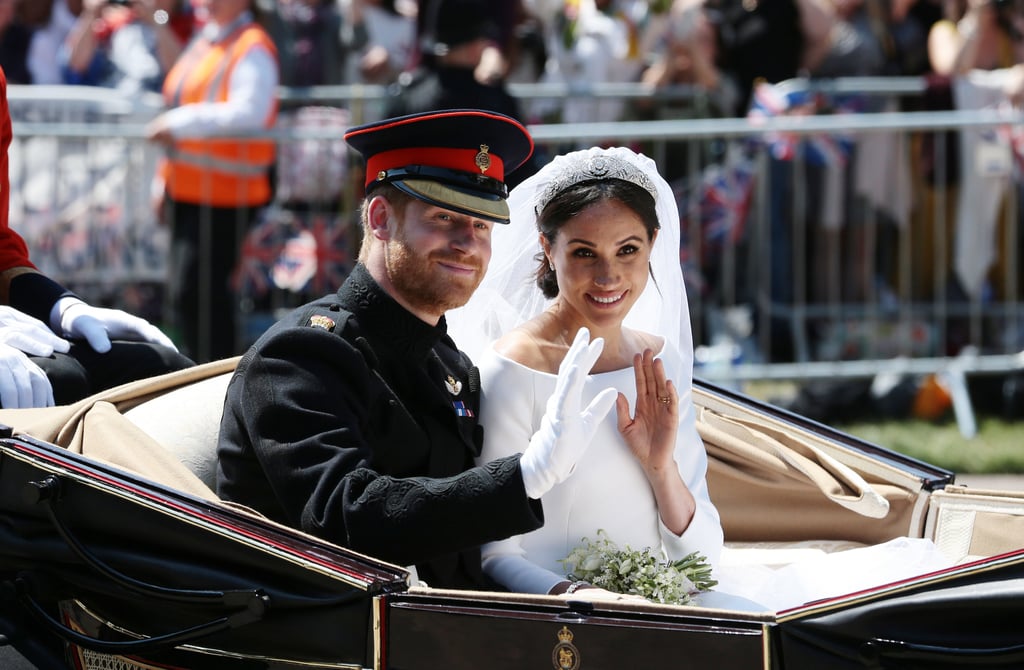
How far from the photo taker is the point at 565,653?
2467 mm

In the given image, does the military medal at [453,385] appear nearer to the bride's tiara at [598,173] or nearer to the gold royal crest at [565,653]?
the bride's tiara at [598,173]

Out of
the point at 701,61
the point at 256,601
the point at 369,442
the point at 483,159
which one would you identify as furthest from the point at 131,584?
the point at 701,61

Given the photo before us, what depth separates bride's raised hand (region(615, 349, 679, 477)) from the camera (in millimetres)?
3244

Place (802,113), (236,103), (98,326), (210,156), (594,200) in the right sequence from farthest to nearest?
(802,113) → (210,156) → (236,103) → (98,326) → (594,200)

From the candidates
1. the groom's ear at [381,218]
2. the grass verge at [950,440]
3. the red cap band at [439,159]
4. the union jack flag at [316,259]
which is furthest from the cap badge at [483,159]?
the union jack flag at [316,259]

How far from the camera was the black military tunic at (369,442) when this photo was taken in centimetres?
271

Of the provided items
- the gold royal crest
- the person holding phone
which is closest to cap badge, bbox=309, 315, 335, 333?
the gold royal crest

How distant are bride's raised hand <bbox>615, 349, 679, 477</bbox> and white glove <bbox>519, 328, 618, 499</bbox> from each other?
1.84ft

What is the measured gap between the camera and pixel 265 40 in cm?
694

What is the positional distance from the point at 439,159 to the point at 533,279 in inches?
23.4

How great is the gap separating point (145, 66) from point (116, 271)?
1.10 m

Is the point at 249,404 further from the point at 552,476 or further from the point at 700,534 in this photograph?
the point at 700,534

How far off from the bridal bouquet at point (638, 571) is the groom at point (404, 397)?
22 centimetres

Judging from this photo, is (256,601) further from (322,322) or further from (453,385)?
(453,385)
